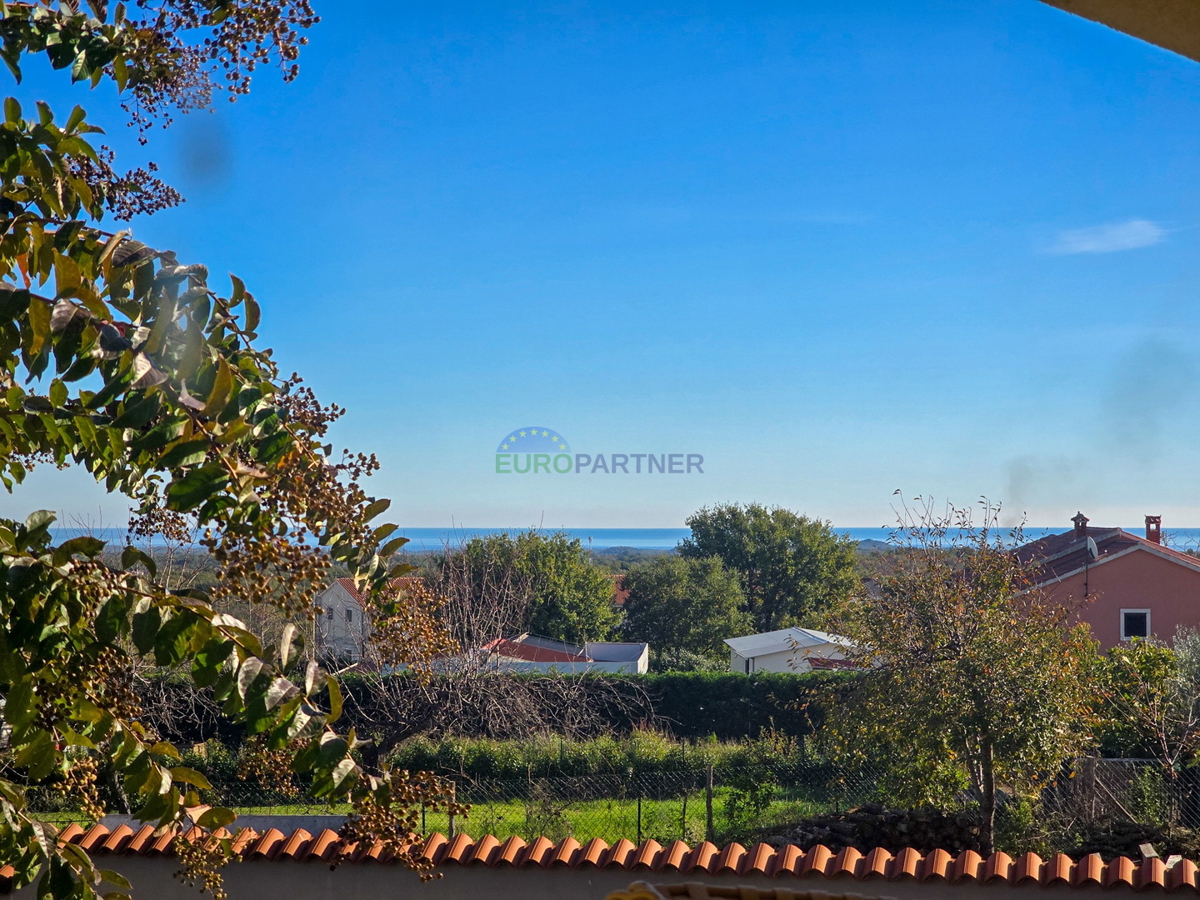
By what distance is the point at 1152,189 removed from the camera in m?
28.3

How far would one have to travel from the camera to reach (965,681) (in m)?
8.88

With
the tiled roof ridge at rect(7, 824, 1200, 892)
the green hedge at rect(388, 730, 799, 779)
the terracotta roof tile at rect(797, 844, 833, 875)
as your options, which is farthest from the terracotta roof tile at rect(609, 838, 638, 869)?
the green hedge at rect(388, 730, 799, 779)

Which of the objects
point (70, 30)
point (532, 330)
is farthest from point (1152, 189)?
point (70, 30)

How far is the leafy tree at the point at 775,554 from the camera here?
40.5m

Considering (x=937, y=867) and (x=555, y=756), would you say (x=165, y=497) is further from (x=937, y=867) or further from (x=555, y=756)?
(x=555, y=756)

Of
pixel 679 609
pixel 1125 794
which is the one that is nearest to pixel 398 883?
pixel 1125 794

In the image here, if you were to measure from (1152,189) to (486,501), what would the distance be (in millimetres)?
28562

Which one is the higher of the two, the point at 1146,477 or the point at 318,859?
the point at 1146,477

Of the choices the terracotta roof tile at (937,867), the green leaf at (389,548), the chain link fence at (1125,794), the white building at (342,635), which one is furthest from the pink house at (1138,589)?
the green leaf at (389,548)

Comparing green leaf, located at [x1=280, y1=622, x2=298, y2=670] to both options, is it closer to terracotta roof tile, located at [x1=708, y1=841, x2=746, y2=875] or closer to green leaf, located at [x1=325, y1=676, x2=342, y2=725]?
green leaf, located at [x1=325, y1=676, x2=342, y2=725]

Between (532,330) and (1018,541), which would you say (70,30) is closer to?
(1018,541)

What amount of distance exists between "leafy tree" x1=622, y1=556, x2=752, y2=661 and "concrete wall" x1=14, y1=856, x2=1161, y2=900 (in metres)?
30.1

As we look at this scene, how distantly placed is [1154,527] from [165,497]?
1129 inches

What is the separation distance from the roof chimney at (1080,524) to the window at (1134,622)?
2.26 metres
